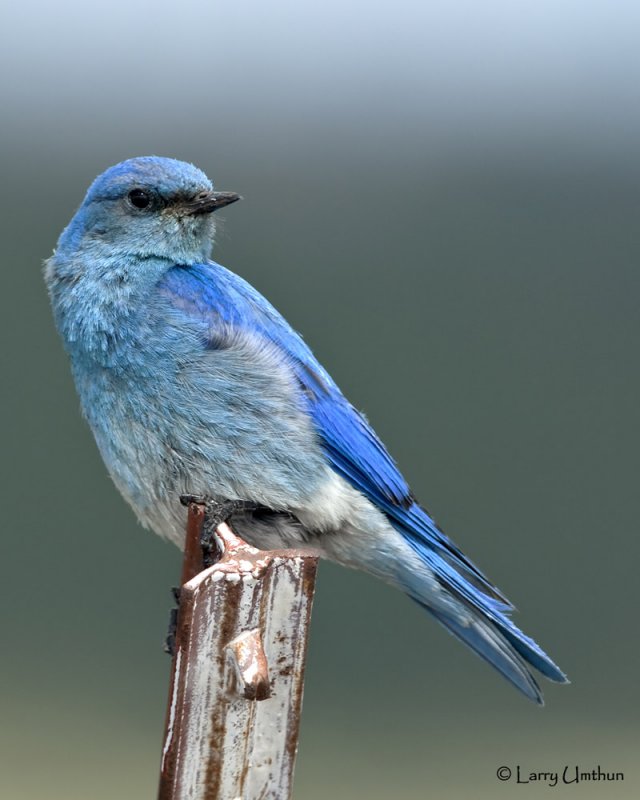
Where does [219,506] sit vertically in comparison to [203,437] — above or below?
below

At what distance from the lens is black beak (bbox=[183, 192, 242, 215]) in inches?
140

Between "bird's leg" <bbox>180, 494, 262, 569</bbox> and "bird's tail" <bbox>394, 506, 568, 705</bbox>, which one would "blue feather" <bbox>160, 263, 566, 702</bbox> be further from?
"bird's leg" <bbox>180, 494, 262, 569</bbox>

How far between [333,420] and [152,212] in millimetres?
920

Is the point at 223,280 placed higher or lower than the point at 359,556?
higher

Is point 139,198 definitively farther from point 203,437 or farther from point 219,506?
point 219,506

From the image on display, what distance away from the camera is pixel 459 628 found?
11.8 ft

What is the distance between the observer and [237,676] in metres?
1.82

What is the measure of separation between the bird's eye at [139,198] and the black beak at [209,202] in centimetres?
13

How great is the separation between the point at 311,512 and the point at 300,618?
1486 millimetres


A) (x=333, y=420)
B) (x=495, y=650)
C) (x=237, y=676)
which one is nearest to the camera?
(x=237, y=676)

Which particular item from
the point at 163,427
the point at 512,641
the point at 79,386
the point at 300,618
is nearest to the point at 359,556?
the point at 512,641

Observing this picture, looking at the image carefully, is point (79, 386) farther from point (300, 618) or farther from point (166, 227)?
point (300, 618)

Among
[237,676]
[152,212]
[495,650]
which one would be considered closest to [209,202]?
[152,212]

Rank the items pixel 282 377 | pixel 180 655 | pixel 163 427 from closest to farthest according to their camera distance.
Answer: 1. pixel 180 655
2. pixel 163 427
3. pixel 282 377
